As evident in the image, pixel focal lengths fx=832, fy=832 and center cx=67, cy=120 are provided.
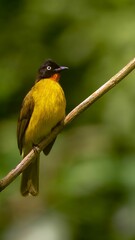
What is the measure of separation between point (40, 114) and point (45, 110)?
46mm

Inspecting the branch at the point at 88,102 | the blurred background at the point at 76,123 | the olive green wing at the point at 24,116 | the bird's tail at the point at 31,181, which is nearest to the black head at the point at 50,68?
the olive green wing at the point at 24,116

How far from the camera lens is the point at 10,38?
6.86 metres

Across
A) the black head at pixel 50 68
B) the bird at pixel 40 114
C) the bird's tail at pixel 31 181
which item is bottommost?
the bird's tail at pixel 31 181

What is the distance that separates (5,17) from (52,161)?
172 centimetres

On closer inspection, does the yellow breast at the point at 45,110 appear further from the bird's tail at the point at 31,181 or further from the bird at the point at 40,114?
the bird's tail at the point at 31,181

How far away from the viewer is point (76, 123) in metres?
6.23

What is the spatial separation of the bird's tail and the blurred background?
6cm

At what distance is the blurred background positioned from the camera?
4.98m

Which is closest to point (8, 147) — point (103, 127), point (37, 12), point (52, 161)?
point (52, 161)

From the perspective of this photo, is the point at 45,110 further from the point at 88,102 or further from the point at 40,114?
the point at 88,102

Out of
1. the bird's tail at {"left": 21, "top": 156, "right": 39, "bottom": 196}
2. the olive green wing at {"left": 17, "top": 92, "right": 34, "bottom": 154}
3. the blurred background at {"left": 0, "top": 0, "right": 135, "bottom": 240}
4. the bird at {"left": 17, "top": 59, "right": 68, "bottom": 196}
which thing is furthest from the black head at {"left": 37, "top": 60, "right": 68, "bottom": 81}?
the bird's tail at {"left": 21, "top": 156, "right": 39, "bottom": 196}

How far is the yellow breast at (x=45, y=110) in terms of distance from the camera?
5277 mm

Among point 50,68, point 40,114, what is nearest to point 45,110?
point 40,114

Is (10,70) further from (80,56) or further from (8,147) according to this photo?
(8,147)
